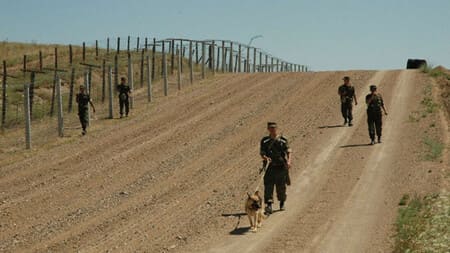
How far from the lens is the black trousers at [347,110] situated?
23986mm

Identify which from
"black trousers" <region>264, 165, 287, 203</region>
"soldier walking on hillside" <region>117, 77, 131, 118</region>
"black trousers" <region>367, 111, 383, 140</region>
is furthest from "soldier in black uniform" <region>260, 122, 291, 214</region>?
"soldier walking on hillside" <region>117, 77, 131, 118</region>

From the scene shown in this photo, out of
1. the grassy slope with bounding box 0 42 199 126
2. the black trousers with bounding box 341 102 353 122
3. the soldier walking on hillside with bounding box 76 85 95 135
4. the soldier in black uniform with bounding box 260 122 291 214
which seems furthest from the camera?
the grassy slope with bounding box 0 42 199 126

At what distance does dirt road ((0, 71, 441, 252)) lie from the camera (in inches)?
531

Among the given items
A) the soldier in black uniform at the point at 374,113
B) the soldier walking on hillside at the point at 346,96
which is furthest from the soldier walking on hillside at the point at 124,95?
the soldier in black uniform at the point at 374,113

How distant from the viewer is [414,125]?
2344 centimetres

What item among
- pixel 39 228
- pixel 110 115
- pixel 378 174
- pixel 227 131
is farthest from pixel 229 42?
pixel 39 228

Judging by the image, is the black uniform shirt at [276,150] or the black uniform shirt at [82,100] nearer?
the black uniform shirt at [276,150]

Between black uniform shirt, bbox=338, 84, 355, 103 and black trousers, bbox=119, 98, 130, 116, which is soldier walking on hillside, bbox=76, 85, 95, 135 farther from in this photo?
black uniform shirt, bbox=338, 84, 355, 103

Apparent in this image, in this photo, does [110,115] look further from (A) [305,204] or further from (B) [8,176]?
(A) [305,204]

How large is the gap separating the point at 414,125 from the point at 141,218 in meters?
11.1

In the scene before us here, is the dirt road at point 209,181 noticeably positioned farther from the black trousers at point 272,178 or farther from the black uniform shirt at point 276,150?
the black uniform shirt at point 276,150

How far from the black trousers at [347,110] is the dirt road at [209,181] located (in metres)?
0.47

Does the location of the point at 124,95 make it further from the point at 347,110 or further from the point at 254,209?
the point at 254,209

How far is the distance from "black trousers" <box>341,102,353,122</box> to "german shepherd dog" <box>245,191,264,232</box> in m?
10.9
